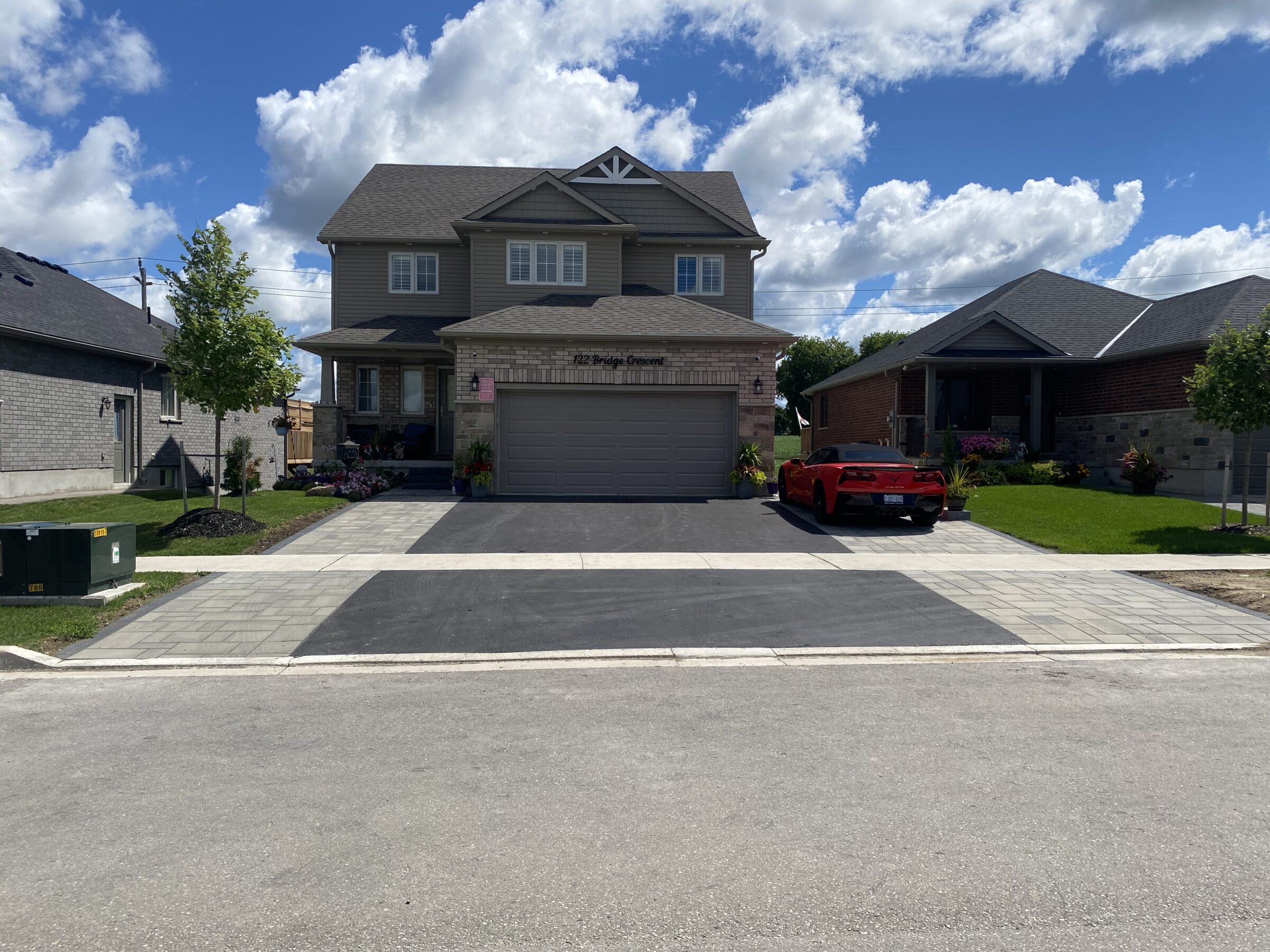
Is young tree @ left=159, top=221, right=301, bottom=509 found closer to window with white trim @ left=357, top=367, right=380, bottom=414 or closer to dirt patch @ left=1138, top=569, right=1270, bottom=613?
window with white trim @ left=357, top=367, right=380, bottom=414

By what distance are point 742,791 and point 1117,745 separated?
96.4 inches

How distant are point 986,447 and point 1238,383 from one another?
7971 millimetres

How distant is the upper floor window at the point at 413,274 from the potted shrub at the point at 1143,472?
1910 centimetres

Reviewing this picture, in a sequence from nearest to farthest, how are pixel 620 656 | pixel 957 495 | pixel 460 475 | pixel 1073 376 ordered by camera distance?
pixel 620 656, pixel 957 495, pixel 460 475, pixel 1073 376

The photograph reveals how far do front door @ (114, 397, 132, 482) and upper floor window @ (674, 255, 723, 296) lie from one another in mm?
15303

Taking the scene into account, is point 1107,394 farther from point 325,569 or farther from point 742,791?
point 742,791

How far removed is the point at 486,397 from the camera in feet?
62.2

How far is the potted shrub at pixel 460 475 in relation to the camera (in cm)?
1900

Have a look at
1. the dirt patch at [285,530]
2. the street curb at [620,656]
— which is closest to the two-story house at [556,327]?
the dirt patch at [285,530]

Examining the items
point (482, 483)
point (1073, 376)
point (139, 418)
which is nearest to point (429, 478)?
point (482, 483)

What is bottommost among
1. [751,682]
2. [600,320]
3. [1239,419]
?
[751,682]

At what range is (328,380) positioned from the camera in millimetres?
23500

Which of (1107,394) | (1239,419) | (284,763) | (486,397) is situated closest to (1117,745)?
(284,763)

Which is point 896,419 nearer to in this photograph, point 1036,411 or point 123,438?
point 1036,411
